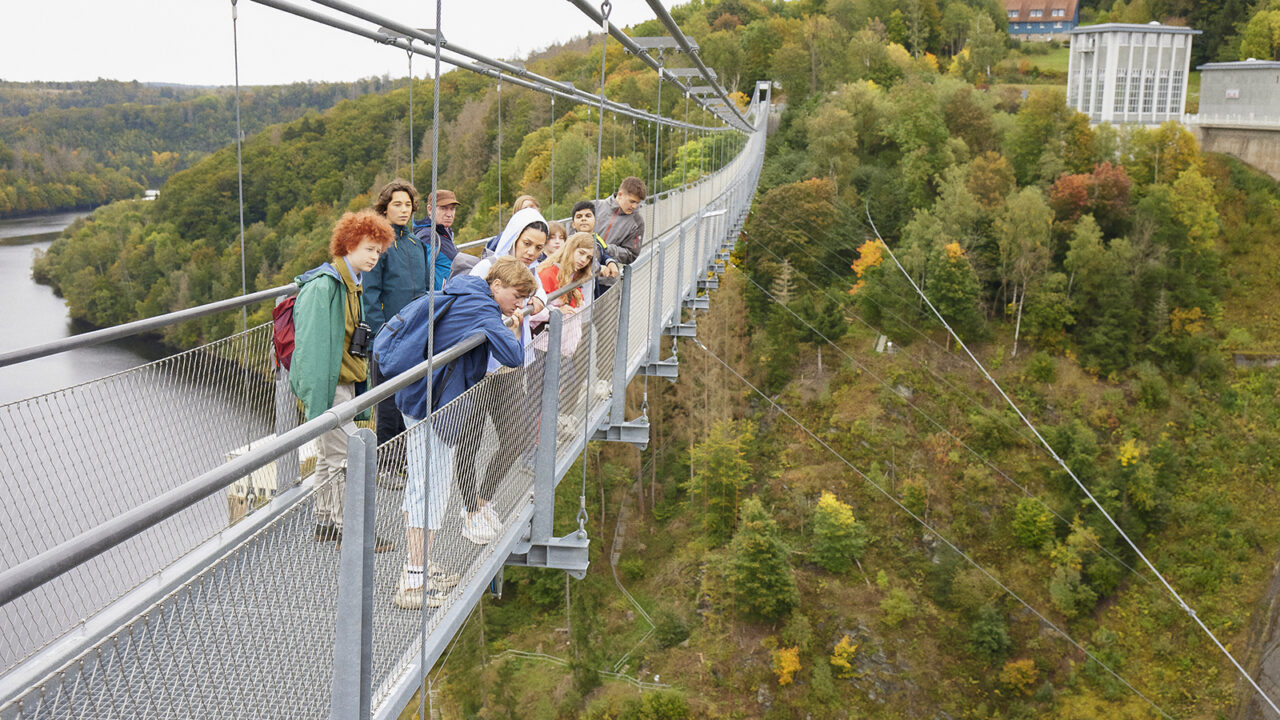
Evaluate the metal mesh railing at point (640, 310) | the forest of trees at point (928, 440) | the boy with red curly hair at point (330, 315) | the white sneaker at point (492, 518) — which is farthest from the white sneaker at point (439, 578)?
the forest of trees at point (928, 440)

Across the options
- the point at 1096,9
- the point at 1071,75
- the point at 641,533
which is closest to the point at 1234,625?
the point at 641,533

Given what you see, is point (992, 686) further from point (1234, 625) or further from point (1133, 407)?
point (1133, 407)

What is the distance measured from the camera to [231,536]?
246cm

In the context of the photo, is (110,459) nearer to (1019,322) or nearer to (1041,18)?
(1019,322)

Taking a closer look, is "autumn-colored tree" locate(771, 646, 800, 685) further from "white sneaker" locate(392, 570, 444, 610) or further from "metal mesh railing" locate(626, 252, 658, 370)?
"white sneaker" locate(392, 570, 444, 610)

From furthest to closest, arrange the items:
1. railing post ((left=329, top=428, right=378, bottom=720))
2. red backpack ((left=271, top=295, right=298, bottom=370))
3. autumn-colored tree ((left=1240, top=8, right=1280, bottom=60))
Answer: autumn-colored tree ((left=1240, top=8, right=1280, bottom=60)) < red backpack ((left=271, top=295, right=298, bottom=370)) < railing post ((left=329, top=428, right=378, bottom=720))

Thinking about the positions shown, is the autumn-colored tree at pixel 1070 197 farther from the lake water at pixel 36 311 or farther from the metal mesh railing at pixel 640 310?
the lake water at pixel 36 311

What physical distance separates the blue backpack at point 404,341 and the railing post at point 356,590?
75cm

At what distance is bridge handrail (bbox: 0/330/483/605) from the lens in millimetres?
1033

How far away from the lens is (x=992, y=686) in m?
28.4

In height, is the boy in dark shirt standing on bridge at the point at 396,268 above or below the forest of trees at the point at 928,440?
above

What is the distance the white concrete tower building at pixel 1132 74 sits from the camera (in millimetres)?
45938

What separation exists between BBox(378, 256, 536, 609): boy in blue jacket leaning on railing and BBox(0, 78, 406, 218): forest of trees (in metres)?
1.83

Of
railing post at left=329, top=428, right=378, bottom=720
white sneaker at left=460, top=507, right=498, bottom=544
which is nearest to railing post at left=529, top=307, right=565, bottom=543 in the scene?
white sneaker at left=460, top=507, right=498, bottom=544
